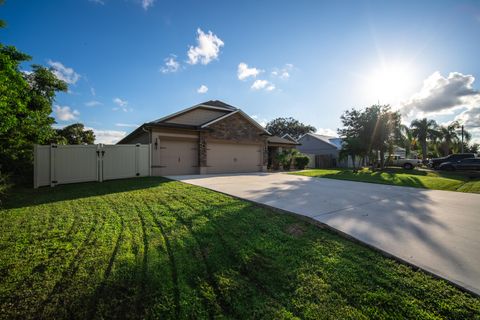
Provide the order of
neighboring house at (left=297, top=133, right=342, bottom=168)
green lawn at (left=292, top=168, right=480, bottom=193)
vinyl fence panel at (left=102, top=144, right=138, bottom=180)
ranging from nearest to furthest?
1. green lawn at (left=292, top=168, right=480, bottom=193)
2. vinyl fence panel at (left=102, top=144, right=138, bottom=180)
3. neighboring house at (left=297, top=133, right=342, bottom=168)

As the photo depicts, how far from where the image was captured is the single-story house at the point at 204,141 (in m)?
11.7

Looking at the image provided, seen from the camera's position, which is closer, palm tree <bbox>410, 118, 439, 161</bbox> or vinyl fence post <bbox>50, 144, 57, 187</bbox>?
vinyl fence post <bbox>50, 144, 57, 187</bbox>

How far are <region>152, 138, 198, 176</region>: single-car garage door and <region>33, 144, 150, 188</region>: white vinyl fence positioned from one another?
1.98 feet

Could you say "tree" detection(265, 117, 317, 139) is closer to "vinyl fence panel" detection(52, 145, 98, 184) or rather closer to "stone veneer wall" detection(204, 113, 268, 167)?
"stone veneer wall" detection(204, 113, 268, 167)

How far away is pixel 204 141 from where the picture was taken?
13008mm

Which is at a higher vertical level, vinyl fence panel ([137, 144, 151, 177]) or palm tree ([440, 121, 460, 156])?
palm tree ([440, 121, 460, 156])

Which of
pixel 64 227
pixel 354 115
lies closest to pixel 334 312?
pixel 64 227

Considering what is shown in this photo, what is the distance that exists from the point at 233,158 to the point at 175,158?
4.17 metres

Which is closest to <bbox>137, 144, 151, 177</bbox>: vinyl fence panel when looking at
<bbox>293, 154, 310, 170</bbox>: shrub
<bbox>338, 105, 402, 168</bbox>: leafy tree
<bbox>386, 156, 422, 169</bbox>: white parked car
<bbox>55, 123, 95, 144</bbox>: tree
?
<bbox>293, 154, 310, 170</bbox>: shrub

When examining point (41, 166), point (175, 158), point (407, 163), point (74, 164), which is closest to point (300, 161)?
point (407, 163)

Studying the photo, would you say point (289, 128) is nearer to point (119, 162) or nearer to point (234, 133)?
point (234, 133)

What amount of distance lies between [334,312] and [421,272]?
1.37 meters

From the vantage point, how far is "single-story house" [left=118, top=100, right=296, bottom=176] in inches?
459

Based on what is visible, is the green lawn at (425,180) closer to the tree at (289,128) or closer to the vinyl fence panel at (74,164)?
the vinyl fence panel at (74,164)
